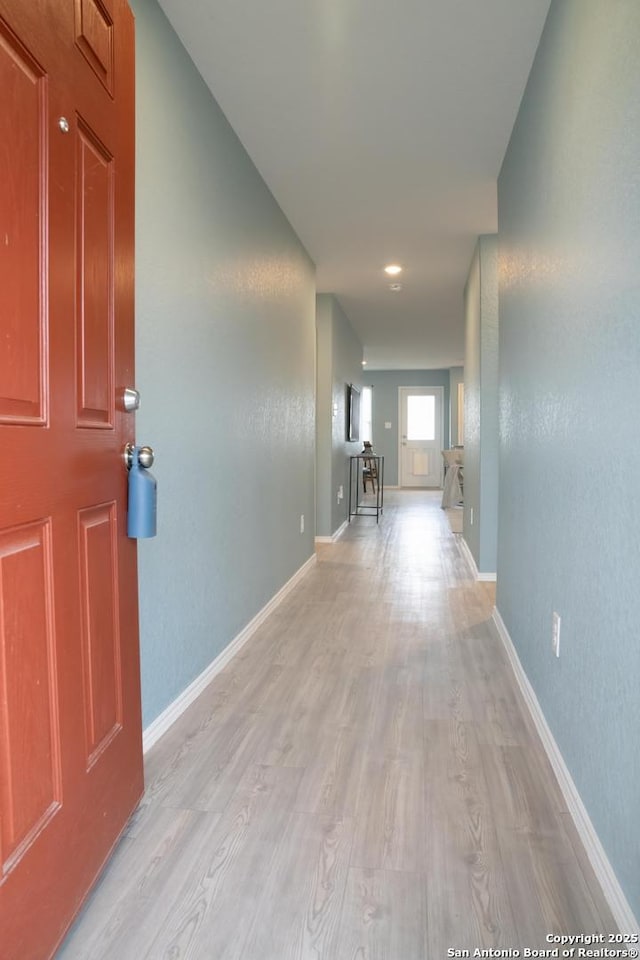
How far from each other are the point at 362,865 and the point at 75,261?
4.61 feet

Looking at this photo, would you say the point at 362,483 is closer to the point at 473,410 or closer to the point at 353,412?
the point at 353,412

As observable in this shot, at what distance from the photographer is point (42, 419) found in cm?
102

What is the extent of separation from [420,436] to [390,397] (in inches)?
38.1

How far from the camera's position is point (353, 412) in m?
7.12

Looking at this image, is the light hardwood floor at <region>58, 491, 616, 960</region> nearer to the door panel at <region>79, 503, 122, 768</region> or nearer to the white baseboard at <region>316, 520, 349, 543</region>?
the door panel at <region>79, 503, 122, 768</region>

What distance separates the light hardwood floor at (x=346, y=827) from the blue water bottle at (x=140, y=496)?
0.74 metres

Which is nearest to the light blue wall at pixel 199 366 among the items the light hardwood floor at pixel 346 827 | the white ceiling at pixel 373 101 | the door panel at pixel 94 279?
the white ceiling at pixel 373 101

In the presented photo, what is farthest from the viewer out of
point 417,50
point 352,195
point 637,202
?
point 352,195

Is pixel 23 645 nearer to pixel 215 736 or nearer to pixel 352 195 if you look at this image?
pixel 215 736

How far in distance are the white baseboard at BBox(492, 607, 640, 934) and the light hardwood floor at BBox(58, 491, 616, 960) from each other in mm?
26

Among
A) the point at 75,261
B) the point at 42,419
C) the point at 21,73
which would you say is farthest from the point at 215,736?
the point at 21,73

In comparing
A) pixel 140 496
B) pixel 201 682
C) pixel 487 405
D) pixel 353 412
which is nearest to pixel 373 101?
pixel 140 496

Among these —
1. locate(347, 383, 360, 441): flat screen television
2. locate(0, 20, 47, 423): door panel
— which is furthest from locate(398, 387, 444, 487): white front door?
locate(0, 20, 47, 423): door panel

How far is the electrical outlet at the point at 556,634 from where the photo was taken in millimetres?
1721
